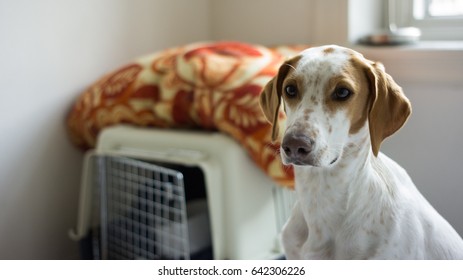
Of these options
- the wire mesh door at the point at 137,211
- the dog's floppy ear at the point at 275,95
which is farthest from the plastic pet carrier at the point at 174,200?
the dog's floppy ear at the point at 275,95

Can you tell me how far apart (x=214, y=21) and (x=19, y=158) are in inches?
18.3

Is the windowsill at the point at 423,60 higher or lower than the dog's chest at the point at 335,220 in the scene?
higher

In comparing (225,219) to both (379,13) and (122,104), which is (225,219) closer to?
(122,104)

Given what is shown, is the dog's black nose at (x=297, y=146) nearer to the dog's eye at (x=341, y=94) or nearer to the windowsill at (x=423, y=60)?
the dog's eye at (x=341, y=94)

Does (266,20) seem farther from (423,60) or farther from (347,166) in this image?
(347,166)

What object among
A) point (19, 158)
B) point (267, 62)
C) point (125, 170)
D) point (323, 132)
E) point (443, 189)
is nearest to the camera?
point (323, 132)

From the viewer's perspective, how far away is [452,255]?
634 millimetres

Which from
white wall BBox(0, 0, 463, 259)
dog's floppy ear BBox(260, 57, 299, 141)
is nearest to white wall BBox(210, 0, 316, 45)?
white wall BBox(0, 0, 463, 259)

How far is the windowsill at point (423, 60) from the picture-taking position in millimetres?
647

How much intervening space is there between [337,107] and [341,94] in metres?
0.01

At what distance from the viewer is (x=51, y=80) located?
1120 millimetres

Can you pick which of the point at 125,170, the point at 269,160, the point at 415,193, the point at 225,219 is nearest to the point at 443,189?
the point at 415,193

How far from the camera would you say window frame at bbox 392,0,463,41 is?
688mm

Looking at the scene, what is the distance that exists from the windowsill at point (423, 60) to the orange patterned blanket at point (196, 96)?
0.58ft
